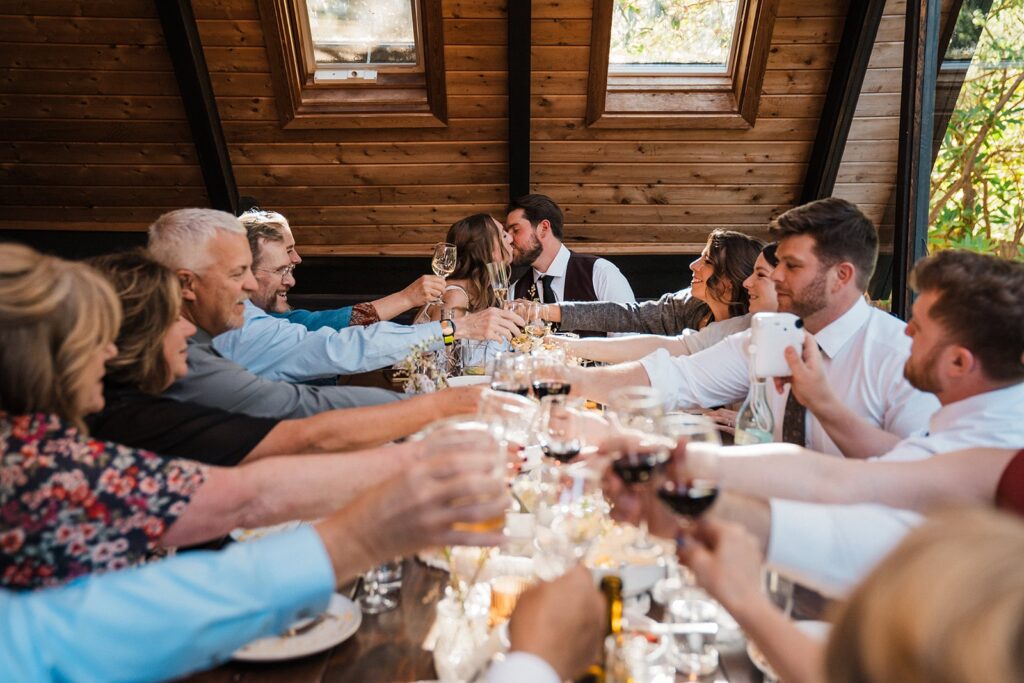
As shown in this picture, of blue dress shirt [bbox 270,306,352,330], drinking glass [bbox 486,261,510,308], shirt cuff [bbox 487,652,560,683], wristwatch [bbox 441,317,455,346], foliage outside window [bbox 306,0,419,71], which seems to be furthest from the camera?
foliage outside window [bbox 306,0,419,71]

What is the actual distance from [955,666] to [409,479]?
64cm

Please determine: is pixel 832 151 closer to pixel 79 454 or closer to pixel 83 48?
pixel 83 48

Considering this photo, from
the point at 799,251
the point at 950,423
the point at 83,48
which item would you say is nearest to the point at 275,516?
the point at 950,423

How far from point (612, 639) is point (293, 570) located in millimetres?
465

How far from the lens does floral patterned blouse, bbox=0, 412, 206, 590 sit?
1.18 metres

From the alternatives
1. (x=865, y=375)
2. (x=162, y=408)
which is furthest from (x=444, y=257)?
(x=162, y=408)

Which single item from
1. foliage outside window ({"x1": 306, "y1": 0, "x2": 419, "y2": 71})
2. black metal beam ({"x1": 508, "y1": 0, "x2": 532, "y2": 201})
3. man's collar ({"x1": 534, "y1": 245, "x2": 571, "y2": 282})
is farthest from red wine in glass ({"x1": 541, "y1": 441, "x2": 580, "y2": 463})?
foliage outside window ({"x1": 306, "y1": 0, "x2": 419, "y2": 71})

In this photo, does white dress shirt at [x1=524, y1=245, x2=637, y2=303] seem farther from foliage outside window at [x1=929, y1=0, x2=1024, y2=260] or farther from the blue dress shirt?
foliage outside window at [x1=929, y1=0, x2=1024, y2=260]

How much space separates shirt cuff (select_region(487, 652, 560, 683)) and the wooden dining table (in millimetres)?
347

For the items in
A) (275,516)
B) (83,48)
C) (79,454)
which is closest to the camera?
(79,454)

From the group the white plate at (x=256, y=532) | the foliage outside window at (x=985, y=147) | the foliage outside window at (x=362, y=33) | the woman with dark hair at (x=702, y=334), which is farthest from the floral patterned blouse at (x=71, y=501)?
the foliage outside window at (x=362, y=33)

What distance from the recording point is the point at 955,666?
0.49 m

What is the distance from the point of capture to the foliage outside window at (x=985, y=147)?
→ 12.7ft

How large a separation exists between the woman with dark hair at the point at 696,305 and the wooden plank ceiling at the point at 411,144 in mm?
1743
